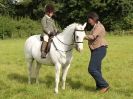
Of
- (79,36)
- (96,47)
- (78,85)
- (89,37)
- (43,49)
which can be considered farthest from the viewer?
(78,85)

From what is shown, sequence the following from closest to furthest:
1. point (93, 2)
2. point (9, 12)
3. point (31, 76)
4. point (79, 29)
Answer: point (79, 29) < point (31, 76) < point (93, 2) < point (9, 12)

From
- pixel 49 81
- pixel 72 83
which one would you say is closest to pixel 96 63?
pixel 72 83

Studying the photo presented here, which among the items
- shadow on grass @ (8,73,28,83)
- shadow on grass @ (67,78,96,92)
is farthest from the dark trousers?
shadow on grass @ (8,73,28,83)

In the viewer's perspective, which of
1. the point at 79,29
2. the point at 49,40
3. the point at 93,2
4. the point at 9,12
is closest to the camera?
the point at 79,29

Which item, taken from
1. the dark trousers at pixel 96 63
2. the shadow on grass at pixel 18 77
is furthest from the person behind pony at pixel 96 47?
the shadow on grass at pixel 18 77

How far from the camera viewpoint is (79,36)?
10078 mm

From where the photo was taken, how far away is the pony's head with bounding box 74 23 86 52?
396 inches

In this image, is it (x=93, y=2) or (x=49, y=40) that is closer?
(x=49, y=40)

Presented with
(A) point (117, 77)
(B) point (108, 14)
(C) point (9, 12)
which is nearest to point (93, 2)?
(B) point (108, 14)

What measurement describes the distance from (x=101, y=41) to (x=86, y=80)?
238 centimetres

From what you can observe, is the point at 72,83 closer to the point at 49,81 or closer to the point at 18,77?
the point at 49,81

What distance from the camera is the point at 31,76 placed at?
503 inches

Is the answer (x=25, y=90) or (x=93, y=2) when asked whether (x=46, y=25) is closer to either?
(x=25, y=90)

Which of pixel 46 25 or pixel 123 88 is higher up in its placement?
pixel 46 25
